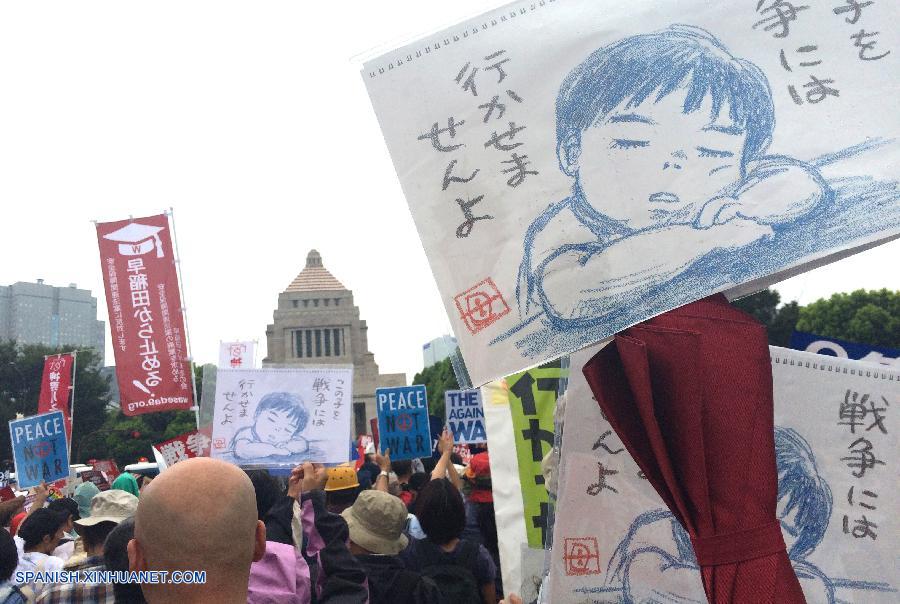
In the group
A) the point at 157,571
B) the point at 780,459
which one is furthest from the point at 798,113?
the point at 157,571

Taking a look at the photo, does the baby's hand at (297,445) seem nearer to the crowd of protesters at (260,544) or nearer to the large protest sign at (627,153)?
the crowd of protesters at (260,544)

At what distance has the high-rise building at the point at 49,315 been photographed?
89.7 meters

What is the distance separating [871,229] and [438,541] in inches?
100

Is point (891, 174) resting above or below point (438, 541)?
above

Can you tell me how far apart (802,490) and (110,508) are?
291 cm

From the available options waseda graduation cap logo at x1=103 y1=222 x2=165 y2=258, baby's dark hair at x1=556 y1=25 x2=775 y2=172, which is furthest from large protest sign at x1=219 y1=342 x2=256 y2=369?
baby's dark hair at x1=556 y1=25 x2=775 y2=172

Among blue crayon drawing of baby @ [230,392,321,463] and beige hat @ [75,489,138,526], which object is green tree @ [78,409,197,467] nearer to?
blue crayon drawing of baby @ [230,392,321,463]

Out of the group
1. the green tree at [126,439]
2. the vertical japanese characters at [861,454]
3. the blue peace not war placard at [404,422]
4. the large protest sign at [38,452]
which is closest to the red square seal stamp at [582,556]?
the vertical japanese characters at [861,454]

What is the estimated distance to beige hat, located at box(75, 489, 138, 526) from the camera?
11.7 feet

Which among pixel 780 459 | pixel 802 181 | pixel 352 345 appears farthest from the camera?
pixel 352 345

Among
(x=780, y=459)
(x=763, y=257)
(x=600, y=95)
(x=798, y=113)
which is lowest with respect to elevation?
(x=780, y=459)

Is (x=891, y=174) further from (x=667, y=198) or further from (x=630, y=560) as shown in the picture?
(x=630, y=560)

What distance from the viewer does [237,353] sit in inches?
577

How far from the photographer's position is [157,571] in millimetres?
1615
